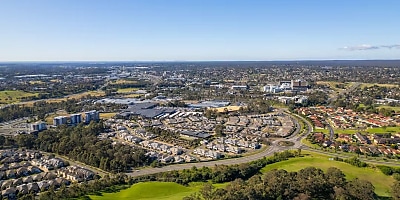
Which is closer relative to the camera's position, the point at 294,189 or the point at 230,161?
the point at 294,189

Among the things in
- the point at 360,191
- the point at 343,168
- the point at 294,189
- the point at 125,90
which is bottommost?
the point at 343,168

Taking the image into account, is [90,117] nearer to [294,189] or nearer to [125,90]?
[294,189]

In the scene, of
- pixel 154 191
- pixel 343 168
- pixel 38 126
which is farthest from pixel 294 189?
pixel 38 126

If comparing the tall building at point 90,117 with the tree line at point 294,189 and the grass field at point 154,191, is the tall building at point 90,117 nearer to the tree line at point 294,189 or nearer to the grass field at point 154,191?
the grass field at point 154,191

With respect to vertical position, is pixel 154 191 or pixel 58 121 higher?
pixel 58 121

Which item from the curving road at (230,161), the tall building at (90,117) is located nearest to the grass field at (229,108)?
the curving road at (230,161)

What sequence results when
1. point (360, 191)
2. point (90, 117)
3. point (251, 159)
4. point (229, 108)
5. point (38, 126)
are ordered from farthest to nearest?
point (229, 108) → point (90, 117) → point (38, 126) → point (251, 159) → point (360, 191)

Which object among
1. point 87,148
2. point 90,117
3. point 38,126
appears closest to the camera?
point 87,148
